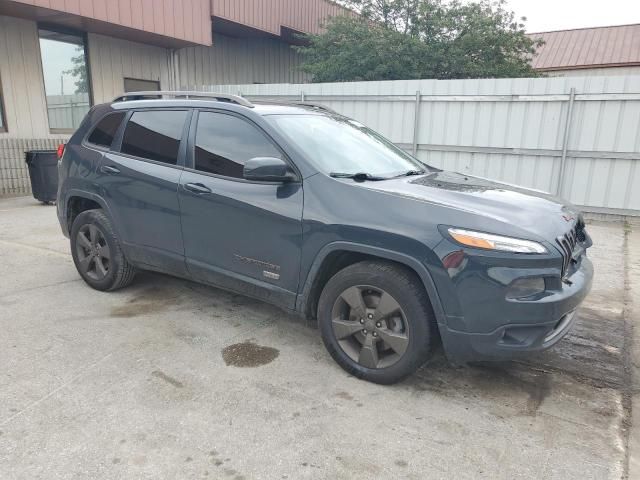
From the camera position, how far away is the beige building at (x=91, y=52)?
9508 millimetres

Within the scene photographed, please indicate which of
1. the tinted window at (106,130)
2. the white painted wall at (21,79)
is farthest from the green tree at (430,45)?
the tinted window at (106,130)

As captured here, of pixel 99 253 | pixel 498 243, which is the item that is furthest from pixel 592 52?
pixel 99 253

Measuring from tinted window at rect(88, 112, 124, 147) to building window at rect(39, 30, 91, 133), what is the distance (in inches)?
291

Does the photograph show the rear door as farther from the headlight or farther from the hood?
the headlight

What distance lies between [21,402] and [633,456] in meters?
3.31

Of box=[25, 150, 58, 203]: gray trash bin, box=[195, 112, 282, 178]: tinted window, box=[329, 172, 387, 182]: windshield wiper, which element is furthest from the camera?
box=[25, 150, 58, 203]: gray trash bin

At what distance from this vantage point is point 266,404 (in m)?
2.78

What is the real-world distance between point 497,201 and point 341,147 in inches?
47.9

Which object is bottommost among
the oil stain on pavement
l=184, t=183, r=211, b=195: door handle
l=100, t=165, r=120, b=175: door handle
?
the oil stain on pavement

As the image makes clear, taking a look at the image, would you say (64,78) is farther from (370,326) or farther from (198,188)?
(370,326)

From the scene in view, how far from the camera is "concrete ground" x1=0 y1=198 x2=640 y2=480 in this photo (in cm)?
230

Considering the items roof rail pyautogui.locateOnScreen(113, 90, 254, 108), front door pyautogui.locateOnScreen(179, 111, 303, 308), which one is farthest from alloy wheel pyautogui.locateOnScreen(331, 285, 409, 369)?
roof rail pyautogui.locateOnScreen(113, 90, 254, 108)

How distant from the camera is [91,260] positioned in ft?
14.8

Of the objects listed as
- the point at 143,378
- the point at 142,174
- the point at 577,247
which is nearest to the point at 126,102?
the point at 142,174
